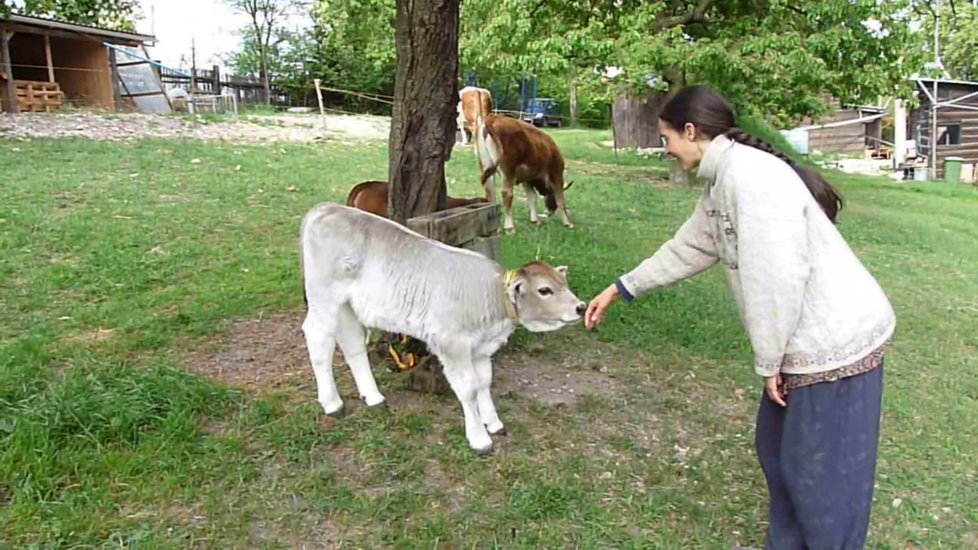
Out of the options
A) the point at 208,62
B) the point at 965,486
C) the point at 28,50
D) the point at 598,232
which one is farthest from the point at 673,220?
the point at 208,62

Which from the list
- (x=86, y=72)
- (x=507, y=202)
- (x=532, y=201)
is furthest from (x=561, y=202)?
(x=86, y=72)

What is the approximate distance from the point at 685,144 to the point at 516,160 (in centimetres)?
500

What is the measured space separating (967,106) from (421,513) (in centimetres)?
2394

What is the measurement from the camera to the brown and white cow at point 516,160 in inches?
277

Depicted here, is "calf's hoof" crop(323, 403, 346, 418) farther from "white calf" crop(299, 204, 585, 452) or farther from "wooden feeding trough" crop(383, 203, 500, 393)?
"wooden feeding trough" crop(383, 203, 500, 393)

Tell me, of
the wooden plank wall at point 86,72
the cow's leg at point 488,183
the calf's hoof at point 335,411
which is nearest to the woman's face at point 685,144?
the calf's hoof at point 335,411

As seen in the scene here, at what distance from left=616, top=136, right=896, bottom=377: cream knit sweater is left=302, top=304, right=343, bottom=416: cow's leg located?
170 centimetres

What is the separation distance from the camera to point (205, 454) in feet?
9.69

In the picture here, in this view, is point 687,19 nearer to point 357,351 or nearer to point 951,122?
point 357,351

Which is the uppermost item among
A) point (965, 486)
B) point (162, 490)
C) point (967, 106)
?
point (967, 106)

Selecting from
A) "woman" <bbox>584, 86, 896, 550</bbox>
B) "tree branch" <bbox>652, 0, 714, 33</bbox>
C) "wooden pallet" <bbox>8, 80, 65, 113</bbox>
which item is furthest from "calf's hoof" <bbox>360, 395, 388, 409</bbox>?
"wooden pallet" <bbox>8, 80, 65, 113</bbox>

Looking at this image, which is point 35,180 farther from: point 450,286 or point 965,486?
point 965,486

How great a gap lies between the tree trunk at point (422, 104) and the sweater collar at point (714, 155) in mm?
1680

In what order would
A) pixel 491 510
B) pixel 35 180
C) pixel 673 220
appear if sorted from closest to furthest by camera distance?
pixel 491 510 < pixel 35 180 < pixel 673 220
